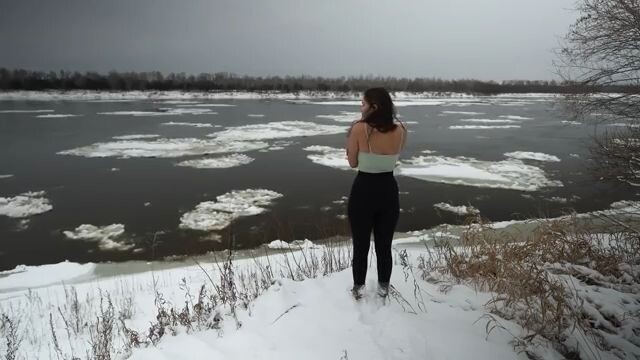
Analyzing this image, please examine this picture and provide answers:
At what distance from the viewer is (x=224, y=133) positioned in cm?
2102

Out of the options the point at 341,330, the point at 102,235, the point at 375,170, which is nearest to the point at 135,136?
the point at 102,235

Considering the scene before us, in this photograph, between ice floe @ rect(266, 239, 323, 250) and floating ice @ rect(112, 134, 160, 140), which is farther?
floating ice @ rect(112, 134, 160, 140)

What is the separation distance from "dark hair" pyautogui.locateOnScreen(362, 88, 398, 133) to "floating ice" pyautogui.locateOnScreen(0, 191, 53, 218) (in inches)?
341

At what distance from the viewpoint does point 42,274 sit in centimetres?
632

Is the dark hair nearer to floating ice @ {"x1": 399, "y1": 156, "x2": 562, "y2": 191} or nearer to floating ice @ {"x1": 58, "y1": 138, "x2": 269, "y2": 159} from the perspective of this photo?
floating ice @ {"x1": 399, "y1": 156, "x2": 562, "y2": 191}

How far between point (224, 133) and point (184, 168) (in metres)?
7.89

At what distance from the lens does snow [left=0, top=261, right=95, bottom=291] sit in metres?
6.06

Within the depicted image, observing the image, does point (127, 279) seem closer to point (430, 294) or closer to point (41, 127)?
point (430, 294)

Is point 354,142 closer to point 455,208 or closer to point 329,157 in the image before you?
point 455,208

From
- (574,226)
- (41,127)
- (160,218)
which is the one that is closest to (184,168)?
(160,218)

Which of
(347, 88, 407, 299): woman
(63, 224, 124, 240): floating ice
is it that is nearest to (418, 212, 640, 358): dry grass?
(347, 88, 407, 299): woman

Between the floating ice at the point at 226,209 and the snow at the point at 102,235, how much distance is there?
3.75 feet

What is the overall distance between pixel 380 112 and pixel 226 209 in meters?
6.71

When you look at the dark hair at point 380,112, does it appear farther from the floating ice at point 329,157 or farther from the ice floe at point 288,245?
the floating ice at point 329,157
